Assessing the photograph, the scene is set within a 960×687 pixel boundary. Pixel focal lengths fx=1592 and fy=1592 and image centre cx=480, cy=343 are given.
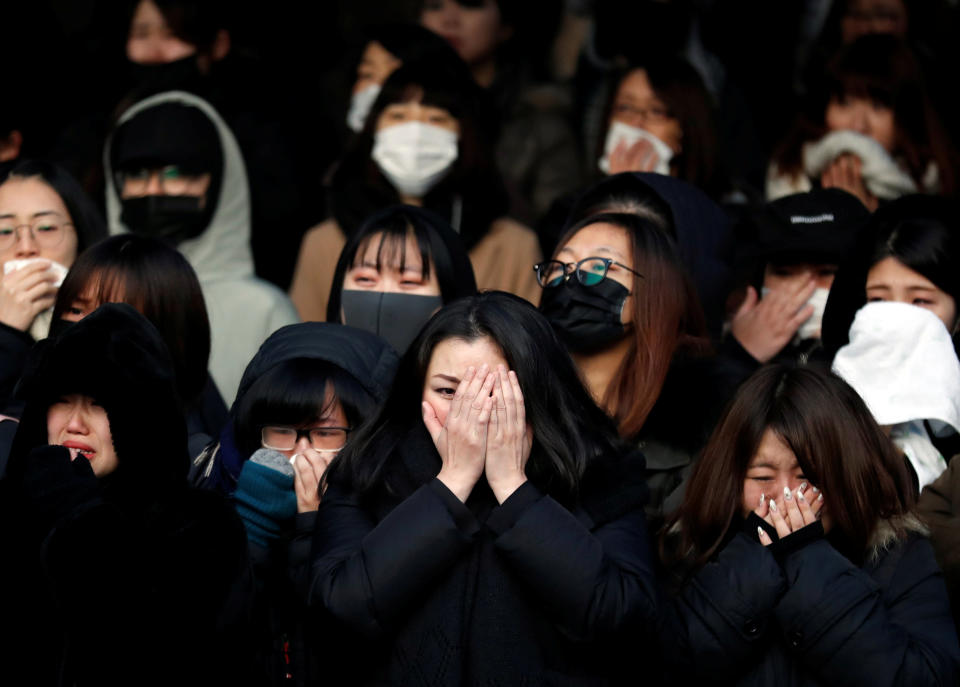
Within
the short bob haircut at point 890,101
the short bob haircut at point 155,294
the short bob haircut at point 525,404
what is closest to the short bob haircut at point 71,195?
the short bob haircut at point 155,294

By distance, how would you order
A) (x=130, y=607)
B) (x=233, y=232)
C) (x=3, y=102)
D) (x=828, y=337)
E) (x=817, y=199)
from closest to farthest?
(x=130, y=607), (x=828, y=337), (x=817, y=199), (x=233, y=232), (x=3, y=102)

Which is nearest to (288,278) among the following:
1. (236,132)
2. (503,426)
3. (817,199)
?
(236,132)

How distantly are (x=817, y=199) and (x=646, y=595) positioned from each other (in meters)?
2.76

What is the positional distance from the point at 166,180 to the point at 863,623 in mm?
4002

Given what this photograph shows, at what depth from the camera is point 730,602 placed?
456 cm

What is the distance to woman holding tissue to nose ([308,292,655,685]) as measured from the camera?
441cm

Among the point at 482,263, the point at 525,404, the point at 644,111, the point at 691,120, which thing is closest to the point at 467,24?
the point at 644,111

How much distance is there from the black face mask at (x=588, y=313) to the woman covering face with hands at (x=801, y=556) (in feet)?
2.63

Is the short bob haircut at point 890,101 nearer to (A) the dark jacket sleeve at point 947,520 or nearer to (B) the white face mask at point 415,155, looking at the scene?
(B) the white face mask at point 415,155

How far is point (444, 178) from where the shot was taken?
7414 mm

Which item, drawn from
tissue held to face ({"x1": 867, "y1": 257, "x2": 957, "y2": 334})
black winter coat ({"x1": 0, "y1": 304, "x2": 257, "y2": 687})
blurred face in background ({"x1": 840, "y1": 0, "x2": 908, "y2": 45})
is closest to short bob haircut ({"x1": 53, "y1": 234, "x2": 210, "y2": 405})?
black winter coat ({"x1": 0, "y1": 304, "x2": 257, "y2": 687})

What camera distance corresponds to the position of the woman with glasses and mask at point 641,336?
5.57 meters

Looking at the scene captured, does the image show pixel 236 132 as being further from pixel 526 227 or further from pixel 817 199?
pixel 817 199

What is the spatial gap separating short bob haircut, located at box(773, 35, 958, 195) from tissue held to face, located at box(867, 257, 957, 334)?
4.84 feet
